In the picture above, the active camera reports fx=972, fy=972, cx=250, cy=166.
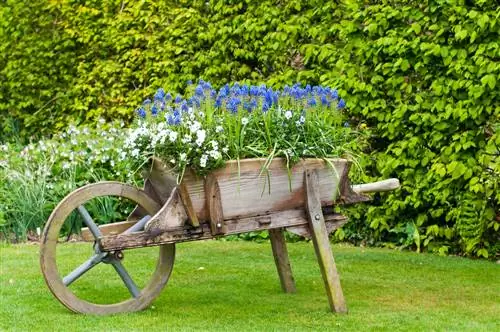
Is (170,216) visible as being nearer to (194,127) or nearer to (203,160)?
(203,160)

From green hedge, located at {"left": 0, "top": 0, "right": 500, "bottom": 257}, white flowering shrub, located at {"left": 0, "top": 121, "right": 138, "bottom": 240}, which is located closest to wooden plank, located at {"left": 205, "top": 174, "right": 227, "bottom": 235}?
green hedge, located at {"left": 0, "top": 0, "right": 500, "bottom": 257}

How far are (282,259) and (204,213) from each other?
0.96 m

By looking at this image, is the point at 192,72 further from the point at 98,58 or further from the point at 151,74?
the point at 98,58

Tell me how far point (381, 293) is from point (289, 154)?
4.07ft

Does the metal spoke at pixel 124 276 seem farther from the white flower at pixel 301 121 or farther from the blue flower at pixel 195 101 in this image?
the white flower at pixel 301 121

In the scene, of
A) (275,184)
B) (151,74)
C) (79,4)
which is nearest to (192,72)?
(151,74)

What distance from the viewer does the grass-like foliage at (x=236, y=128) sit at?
4750 mm

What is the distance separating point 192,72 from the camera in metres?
9.16

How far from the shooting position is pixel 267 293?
5727mm

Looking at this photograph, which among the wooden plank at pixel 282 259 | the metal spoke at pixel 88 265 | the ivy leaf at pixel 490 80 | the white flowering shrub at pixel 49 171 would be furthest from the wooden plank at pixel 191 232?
the white flowering shrub at pixel 49 171

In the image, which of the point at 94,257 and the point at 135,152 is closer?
the point at 135,152

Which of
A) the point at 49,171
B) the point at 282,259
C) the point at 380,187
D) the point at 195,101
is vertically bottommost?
the point at 282,259

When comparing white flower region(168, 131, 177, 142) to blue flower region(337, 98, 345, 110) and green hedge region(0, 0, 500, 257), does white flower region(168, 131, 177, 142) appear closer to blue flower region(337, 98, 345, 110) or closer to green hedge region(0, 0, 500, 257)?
blue flower region(337, 98, 345, 110)

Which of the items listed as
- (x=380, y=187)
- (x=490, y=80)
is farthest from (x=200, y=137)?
(x=490, y=80)
